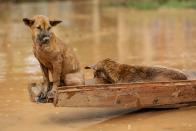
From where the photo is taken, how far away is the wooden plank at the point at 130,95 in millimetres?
7934

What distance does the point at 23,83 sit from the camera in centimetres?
1128

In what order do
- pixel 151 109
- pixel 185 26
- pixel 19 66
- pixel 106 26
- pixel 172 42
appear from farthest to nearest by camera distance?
pixel 106 26 → pixel 185 26 → pixel 172 42 → pixel 19 66 → pixel 151 109

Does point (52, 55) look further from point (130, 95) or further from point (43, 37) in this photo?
point (130, 95)

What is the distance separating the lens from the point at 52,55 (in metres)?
8.02

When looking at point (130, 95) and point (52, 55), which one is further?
point (130, 95)

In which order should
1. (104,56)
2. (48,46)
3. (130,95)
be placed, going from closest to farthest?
(48,46)
(130,95)
(104,56)

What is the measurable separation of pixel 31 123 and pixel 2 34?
45.2 ft

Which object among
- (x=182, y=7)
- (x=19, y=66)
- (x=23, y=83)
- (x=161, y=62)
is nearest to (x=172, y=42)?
(x=161, y=62)

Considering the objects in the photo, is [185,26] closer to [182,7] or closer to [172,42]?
[172,42]

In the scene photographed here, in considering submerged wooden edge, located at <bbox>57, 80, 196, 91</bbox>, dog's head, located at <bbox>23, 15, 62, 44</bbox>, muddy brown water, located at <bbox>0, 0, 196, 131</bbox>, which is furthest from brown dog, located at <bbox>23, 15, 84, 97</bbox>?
muddy brown water, located at <bbox>0, 0, 196, 131</bbox>

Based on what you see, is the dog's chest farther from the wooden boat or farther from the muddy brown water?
the muddy brown water

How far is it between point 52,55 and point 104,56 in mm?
6856

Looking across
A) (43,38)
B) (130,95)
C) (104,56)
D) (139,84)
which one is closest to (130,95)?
(130,95)

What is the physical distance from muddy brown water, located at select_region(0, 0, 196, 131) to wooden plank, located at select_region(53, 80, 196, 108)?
24 cm
